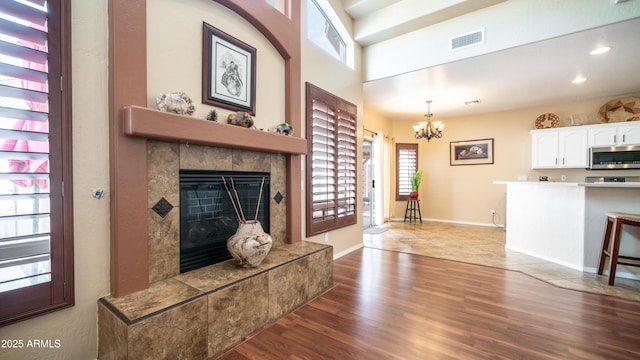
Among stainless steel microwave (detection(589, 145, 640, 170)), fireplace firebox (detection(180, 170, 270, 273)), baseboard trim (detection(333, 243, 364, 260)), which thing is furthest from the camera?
stainless steel microwave (detection(589, 145, 640, 170))

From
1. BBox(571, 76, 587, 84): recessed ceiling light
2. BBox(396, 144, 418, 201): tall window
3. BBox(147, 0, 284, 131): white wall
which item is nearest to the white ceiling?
BBox(571, 76, 587, 84): recessed ceiling light

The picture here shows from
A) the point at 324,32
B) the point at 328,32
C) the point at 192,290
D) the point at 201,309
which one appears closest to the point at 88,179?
the point at 192,290

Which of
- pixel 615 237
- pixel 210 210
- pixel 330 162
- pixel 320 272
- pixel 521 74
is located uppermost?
pixel 521 74

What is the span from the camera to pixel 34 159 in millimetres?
1371

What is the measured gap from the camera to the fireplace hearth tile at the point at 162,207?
183cm

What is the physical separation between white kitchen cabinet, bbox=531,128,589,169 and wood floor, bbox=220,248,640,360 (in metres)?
3.72

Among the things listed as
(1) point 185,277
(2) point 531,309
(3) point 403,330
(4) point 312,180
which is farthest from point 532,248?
(1) point 185,277

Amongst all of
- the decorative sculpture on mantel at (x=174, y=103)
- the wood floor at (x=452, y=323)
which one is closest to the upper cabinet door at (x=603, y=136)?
the wood floor at (x=452, y=323)

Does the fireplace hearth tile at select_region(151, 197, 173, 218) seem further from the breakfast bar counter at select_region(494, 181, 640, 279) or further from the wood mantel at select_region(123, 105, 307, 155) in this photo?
the breakfast bar counter at select_region(494, 181, 640, 279)

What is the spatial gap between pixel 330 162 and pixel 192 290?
2.43 m

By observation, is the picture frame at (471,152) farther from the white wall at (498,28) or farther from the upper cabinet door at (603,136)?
the white wall at (498,28)

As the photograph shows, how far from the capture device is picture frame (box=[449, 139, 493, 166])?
6.22 metres

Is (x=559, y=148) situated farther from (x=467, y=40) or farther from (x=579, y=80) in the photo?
(x=467, y=40)

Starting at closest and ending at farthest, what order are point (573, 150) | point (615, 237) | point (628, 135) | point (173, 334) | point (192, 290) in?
point (173, 334), point (192, 290), point (615, 237), point (628, 135), point (573, 150)
